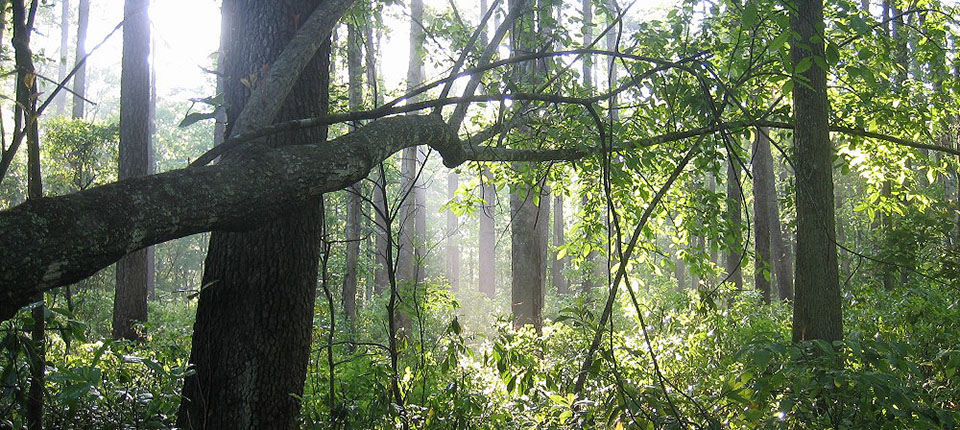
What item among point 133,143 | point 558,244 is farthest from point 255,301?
point 558,244

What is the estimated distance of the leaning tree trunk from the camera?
9.34 feet

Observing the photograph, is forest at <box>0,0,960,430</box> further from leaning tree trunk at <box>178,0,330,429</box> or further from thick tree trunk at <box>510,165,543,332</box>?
thick tree trunk at <box>510,165,543,332</box>

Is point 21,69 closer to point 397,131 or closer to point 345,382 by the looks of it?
point 397,131

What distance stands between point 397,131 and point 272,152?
2.24 ft

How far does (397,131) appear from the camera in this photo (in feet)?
9.14

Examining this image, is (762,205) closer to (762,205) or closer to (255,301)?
(762,205)

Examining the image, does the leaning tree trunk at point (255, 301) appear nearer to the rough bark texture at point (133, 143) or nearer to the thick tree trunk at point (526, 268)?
the thick tree trunk at point (526, 268)

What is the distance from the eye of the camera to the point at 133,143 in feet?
33.6

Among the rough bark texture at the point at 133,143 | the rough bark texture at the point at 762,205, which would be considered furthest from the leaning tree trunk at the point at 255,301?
the rough bark texture at the point at 762,205

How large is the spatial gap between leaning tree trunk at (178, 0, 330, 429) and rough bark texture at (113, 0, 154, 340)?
324 inches

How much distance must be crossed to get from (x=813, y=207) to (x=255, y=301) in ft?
13.3

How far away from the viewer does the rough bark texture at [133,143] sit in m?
10.2

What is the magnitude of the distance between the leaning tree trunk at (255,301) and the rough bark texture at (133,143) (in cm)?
822

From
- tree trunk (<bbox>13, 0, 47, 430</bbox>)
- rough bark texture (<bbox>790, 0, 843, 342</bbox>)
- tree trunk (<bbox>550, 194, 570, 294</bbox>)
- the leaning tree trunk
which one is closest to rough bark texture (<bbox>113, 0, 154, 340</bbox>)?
tree trunk (<bbox>13, 0, 47, 430</bbox>)
